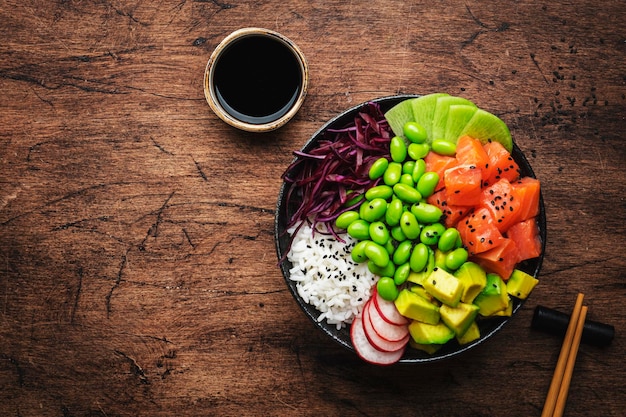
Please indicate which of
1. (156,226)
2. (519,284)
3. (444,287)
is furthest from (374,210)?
(156,226)

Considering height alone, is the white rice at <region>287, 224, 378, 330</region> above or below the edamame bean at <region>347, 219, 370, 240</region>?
below

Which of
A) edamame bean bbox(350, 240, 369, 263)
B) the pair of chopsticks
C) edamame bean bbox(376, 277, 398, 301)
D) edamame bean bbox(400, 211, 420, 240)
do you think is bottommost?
the pair of chopsticks

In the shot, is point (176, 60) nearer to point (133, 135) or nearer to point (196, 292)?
point (133, 135)

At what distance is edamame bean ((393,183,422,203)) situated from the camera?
2.12 metres

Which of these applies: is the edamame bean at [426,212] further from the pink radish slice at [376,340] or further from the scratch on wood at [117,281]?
the scratch on wood at [117,281]

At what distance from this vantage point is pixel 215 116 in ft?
8.55

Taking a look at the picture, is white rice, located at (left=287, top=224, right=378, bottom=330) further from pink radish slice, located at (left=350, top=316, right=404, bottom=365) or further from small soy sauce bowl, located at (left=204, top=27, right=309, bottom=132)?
small soy sauce bowl, located at (left=204, top=27, right=309, bottom=132)

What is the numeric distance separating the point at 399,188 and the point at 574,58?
3.92 feet

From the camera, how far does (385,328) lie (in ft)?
7.12

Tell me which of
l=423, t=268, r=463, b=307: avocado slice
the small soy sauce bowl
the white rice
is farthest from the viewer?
the small soy sauce bowl

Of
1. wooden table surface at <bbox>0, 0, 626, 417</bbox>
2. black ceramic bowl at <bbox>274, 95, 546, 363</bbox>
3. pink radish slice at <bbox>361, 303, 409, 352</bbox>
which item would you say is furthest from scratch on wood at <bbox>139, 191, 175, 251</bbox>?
pink radish slice at <bbox>361, 303, 409, 352</bbox>

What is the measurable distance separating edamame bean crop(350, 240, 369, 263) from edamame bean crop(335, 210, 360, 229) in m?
0.09

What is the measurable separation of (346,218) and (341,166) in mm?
242

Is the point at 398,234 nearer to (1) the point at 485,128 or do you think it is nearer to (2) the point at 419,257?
(2) the point at 419,257
